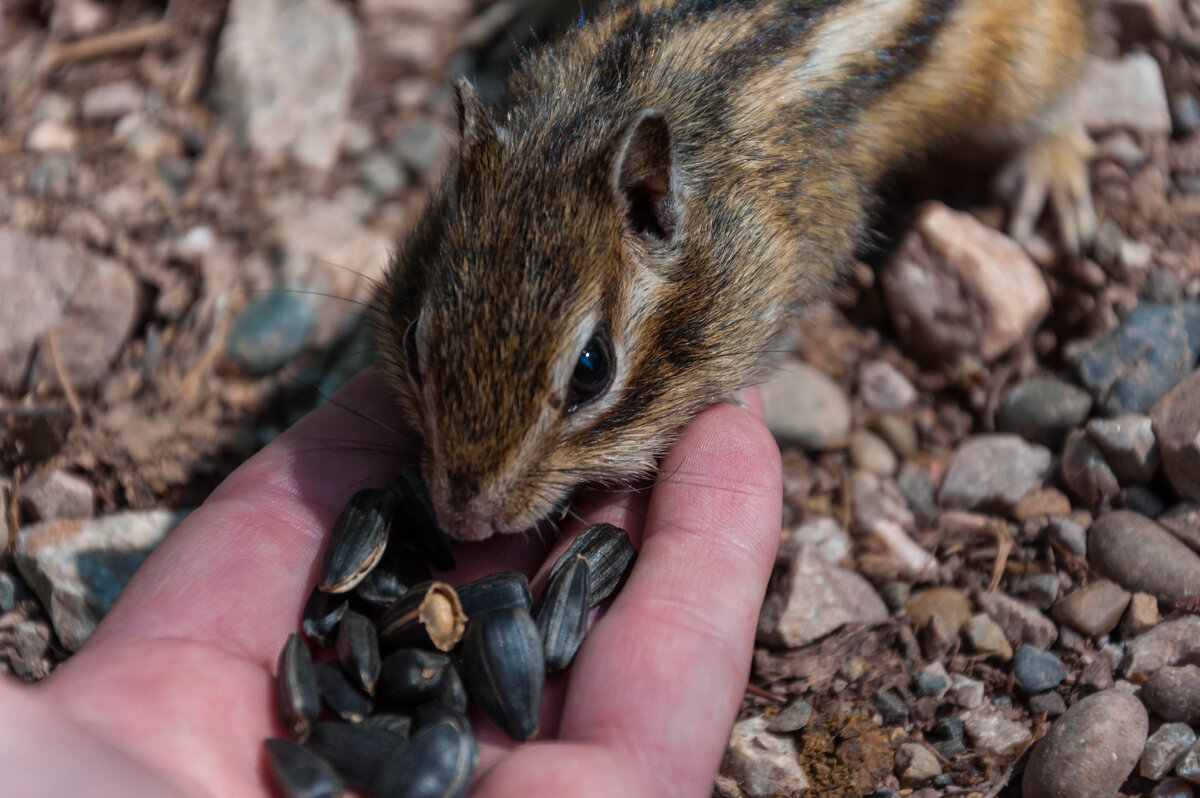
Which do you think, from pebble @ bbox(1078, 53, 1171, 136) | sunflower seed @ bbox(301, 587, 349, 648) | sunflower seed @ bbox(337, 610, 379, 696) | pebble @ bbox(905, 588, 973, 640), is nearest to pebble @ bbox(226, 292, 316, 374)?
sunflower seed @ bbox(301, 587, 349, 648)

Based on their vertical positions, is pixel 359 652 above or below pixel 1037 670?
above

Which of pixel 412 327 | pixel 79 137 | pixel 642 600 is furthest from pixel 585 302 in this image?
pixel 79 137

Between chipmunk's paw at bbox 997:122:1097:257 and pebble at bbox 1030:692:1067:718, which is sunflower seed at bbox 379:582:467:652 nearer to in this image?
pebble at bbox 1030:692:1067:718

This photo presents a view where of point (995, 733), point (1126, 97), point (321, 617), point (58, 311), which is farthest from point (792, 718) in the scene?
point (1126, 97)

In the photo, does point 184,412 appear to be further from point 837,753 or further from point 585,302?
point 837,753

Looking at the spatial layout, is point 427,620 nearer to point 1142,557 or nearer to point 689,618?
point 689,618

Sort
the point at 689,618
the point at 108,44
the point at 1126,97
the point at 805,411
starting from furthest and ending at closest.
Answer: the point at 108,44 → the point at 1126,97 → the point at 805,411 → the point at 689,618

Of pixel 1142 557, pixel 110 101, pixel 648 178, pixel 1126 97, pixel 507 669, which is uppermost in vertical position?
pixel 648 178
